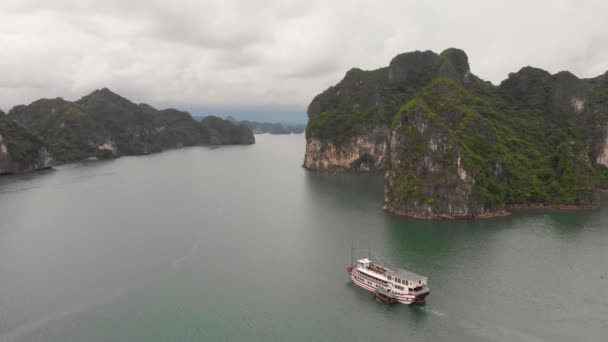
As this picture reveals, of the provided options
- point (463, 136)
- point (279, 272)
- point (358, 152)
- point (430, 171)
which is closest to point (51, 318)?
point (279, 272)

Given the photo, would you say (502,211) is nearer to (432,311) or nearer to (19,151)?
(432,311)

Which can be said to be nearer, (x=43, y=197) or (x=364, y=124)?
(x=43, y=197)

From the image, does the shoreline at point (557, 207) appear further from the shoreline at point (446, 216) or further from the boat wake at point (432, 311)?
the boat wake at point (432, 311)

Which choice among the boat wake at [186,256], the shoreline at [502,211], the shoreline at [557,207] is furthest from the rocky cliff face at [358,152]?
the boat wake at [186,256]

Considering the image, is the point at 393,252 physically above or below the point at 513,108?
below

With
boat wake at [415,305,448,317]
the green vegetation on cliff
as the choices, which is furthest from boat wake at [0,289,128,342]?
the green vegetation on cliff

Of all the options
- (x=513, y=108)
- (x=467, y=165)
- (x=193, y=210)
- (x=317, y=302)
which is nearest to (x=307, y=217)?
(x=193, y=210)

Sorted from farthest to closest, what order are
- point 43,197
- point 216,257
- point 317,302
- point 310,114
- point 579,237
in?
point 310,114
point 43,197
point 579,237
point 216,257
point 317,302

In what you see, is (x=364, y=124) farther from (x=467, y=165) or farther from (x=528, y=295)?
(x=528, y=295)
